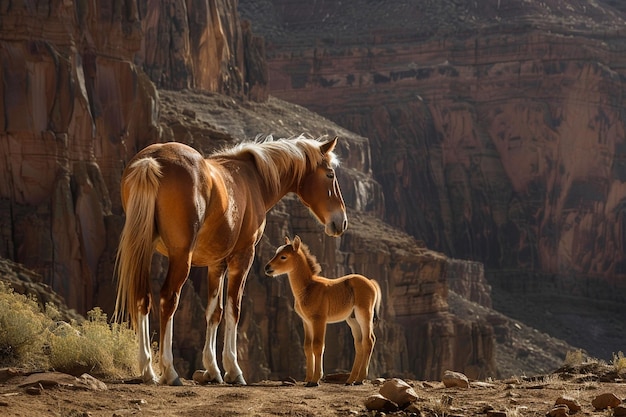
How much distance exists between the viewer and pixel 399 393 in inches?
551

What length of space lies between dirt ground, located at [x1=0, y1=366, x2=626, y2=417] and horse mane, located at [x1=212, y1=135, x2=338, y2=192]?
290 centimetres

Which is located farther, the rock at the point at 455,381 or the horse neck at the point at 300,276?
the horse neck at the point at 300,276

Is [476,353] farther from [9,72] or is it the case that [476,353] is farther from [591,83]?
[591,83]

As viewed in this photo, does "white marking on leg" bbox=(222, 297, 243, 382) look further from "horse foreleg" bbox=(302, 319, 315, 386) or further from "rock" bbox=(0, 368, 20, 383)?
"rock" bbox=(0, 368, 20, 383)

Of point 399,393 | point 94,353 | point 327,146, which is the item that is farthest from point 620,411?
point 94,353

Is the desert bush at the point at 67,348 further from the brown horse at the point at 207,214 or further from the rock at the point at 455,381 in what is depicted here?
the rock at the point at 455,381

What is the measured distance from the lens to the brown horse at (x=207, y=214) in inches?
619

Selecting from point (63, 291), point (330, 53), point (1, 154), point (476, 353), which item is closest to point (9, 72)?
point (1, 154)

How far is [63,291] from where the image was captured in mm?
48125

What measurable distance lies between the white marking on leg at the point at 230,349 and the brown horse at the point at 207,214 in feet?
0.04

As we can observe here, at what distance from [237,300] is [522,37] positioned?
13069 cm

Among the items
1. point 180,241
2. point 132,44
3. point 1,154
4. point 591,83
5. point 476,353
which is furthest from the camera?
point 591,83

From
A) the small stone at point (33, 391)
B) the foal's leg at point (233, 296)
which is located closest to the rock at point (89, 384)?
the small stone at point (33, 391)

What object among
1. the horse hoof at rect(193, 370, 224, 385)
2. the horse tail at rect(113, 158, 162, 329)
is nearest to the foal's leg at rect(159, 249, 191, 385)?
the horse tail at rect(113, 158, 162, 329)
